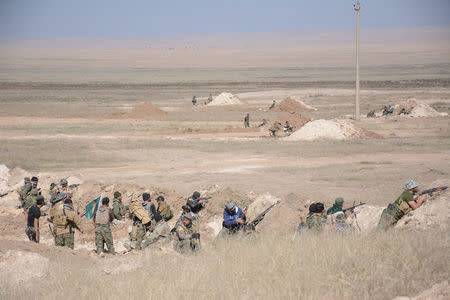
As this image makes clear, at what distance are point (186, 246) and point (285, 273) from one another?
243 cm

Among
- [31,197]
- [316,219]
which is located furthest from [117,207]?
[316,219]

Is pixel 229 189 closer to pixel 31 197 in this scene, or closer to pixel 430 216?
pixel 31 197

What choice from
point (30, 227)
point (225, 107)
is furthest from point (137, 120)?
point (30, 227)

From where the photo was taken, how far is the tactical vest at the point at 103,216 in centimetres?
1231

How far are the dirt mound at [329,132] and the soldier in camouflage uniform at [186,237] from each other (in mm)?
21155

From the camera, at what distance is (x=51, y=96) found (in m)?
69.5

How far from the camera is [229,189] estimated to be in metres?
16.9

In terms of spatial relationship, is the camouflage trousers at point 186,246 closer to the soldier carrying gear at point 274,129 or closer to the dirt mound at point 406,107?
the soldier carrying gear at point 274,129

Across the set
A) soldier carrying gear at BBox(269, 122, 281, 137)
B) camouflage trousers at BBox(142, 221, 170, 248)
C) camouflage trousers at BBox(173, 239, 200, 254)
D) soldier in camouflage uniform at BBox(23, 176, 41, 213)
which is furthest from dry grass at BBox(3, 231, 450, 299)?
soldier carrying gear at BBox(269, 122, 281, 137)

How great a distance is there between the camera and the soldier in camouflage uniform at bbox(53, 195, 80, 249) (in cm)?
1195

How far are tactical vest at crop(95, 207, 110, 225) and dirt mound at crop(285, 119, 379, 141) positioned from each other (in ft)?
64.9

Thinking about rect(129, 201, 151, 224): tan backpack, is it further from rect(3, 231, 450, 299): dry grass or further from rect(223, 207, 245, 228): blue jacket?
rect(3, 231, 450, 299): dry grass

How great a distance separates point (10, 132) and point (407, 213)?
28.6 metres

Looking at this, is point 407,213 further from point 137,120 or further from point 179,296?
point 137,120
